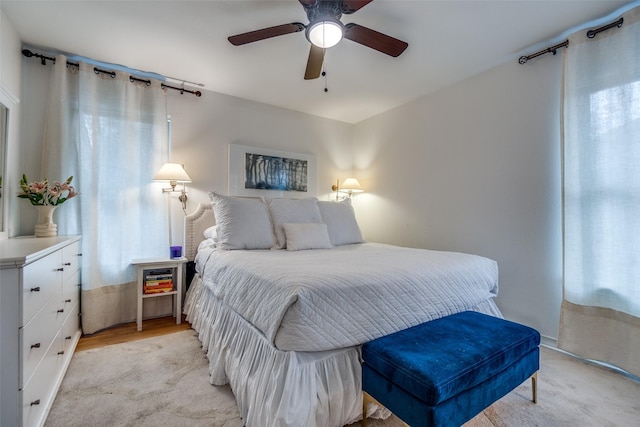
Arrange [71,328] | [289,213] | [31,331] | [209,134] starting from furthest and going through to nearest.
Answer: [209,134]
[289,213]
[71,328]
[31,331]

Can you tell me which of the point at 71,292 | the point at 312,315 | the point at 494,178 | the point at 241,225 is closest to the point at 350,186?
the point at 494,178

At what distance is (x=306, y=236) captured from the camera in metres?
2.64

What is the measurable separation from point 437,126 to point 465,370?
2.71m

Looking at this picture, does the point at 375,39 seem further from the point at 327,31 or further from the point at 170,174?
the point at 170,174

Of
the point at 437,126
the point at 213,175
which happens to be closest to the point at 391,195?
the point at 437,126

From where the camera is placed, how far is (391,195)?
3725 mm

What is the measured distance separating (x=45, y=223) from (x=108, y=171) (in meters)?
0.67

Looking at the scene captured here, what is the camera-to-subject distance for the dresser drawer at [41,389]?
46.5 inches

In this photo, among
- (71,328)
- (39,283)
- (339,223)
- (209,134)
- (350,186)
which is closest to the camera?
(39,283)

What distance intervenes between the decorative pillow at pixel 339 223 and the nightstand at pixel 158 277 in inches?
59.0

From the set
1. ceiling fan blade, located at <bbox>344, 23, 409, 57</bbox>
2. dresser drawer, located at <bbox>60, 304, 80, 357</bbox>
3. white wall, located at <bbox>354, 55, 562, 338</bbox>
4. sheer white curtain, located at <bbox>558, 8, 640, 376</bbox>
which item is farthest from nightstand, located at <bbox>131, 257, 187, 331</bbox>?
sheer white curtain, located at <bbox>558, 8, 640, 376</bbox>

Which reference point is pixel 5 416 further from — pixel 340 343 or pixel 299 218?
pixel 299 218

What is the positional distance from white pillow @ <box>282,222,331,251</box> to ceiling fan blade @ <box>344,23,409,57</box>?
158 centimetres

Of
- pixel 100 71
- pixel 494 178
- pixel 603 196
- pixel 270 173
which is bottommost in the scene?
pixel 603 196
